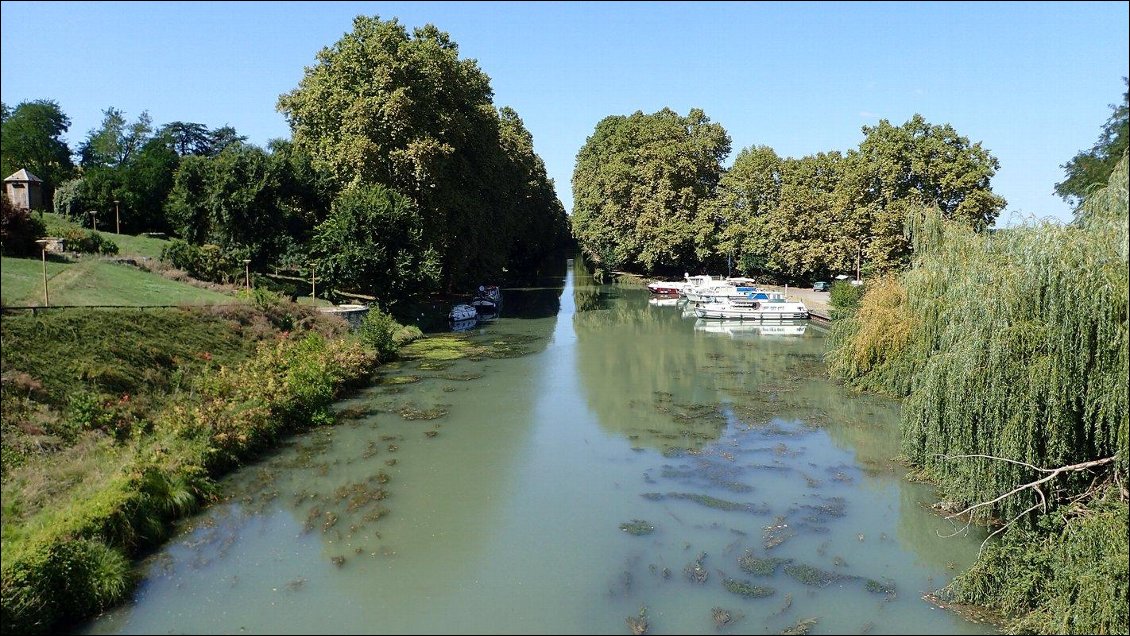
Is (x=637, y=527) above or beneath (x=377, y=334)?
beneath

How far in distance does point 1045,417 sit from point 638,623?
7.08 m

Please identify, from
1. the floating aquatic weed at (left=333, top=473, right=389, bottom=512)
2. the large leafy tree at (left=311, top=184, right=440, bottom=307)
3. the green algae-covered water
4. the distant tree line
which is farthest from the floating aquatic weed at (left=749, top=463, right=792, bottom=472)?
the large leafy tree at (left=311, top=184, right=440, bottom=307)

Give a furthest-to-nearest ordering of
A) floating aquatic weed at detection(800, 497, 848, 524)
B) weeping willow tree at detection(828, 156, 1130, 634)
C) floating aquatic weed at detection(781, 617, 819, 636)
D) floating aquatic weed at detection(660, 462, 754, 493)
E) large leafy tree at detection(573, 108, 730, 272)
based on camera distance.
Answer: large leafy tree at detection(573, 108, 730, 272), floating aquatic weed at detection(660, 462, 754, 493), floating aquatic weed at detection(800, 497, 848, 524), floating aquatic weed at detection(781, 617, 819, 636), weeping willow tree at detection(828, 156, 1130, 634)

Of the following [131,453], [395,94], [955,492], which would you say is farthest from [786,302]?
[131,453]

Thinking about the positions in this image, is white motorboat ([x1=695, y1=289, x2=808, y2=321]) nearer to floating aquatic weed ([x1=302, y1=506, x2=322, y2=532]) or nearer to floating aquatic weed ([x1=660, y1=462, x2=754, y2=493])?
floating aquatic weed ([x1=660, y1=462, x2=754, y2=493])

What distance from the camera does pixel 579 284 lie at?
284ft

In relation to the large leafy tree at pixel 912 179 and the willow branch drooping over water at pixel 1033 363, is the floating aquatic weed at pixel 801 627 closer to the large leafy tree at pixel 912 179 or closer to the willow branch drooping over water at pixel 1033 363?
the willow branch drooping over water at pixel 1033 363

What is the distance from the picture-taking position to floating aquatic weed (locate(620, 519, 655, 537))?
50.0ft

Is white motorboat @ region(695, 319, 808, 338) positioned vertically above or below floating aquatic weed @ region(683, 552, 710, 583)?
above

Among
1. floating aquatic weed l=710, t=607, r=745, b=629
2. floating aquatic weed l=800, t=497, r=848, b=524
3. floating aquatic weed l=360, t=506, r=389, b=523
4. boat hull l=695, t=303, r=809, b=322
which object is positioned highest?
boat hull l=695, t=303, r=809, b=322

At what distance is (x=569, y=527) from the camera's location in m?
15.5

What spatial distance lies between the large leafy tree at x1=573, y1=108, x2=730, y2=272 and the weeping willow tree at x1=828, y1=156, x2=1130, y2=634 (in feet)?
185

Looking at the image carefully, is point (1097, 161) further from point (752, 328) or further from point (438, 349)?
point (438, 349)

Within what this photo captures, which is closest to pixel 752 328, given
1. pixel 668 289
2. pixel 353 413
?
pixel 668 289
